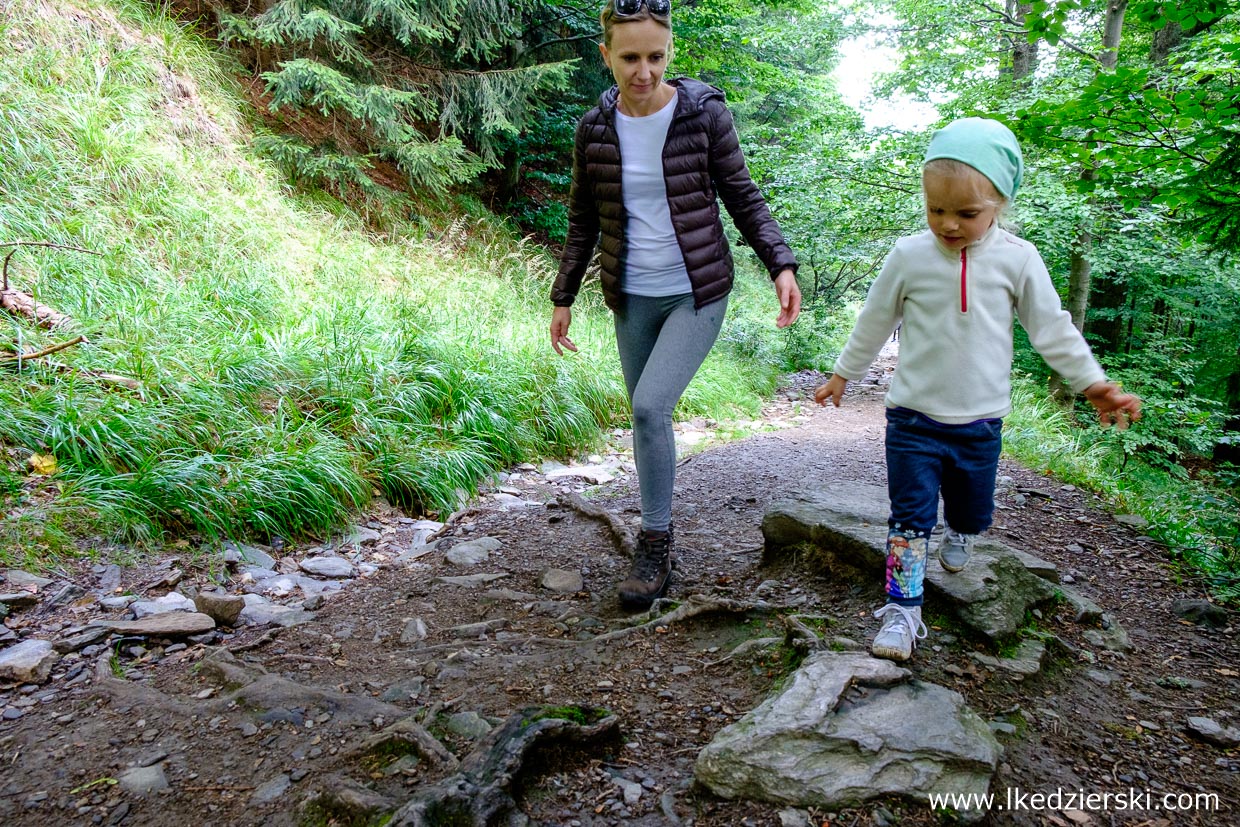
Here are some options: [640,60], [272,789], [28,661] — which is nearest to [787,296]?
[640,60]

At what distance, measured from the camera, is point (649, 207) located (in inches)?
109

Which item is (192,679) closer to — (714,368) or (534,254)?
(714,368)

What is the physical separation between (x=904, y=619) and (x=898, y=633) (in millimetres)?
71

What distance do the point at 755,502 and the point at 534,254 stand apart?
7.20 meters

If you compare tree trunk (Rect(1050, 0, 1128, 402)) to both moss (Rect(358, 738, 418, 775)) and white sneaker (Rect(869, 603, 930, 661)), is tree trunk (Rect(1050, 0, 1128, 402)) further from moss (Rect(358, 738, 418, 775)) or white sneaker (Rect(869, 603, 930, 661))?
moss (Rect(358, 738, 418, 775))

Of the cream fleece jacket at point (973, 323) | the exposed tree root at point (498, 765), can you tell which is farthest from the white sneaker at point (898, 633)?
the exposed tree root at point (498, 765)

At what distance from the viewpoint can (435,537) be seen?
4.09 metres

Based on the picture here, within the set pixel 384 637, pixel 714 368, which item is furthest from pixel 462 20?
pixel 384 637

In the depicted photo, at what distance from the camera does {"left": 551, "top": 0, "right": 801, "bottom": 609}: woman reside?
2670mm

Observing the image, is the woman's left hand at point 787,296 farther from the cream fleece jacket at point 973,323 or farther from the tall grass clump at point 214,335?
the tall grass clump at point 214,335

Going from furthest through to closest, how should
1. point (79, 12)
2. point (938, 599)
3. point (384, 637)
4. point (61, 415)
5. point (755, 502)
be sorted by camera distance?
point (79, 12) < point (755, 502) < point (61, 415) < point (384, 637) < point (938, 599)

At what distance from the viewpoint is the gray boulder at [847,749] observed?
1.62 meters

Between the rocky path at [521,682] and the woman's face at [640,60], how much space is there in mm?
1920

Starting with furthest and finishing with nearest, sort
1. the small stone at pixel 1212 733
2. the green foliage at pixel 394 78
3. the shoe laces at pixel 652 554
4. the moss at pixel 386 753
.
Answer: the green foliage at pixel 394 78 → the shoe laces at pixel 652 554 → the small stone at pixel 1212 733 → the moss at pixel 386 753
